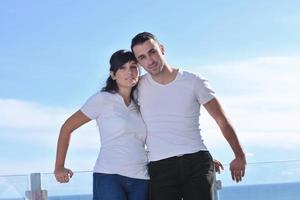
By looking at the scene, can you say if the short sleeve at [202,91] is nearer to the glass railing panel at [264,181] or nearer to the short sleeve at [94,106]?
the short sleeve at [94,106]

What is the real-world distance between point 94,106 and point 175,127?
0.49 metres

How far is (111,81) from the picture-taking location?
3.82 metres

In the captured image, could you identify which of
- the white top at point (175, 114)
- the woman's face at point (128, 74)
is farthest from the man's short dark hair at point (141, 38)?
the white top at point (175, 114)

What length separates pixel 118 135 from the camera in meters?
3.67

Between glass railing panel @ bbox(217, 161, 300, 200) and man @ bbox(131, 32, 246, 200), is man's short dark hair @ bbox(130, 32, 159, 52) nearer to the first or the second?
man @ bbox(131, 32, 246, 200)

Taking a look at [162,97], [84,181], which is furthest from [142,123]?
[84,181]

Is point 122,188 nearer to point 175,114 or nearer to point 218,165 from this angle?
point 175,114

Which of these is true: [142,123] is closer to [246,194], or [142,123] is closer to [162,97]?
[162,97]

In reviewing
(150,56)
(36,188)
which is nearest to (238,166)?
(150,56)

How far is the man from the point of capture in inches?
143

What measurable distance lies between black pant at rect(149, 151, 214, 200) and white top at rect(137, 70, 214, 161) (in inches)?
1.6

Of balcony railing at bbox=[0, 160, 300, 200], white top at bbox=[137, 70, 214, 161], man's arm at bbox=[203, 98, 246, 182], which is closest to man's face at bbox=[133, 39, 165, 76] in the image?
white top at bbox=[137, 70, 214, 161]

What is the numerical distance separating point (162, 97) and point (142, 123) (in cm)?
19

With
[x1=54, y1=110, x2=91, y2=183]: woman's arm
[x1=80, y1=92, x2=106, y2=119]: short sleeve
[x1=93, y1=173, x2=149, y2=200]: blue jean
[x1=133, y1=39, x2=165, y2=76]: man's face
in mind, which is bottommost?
[x1=93, y1=173, x2=149, y2=200]: blue jean
